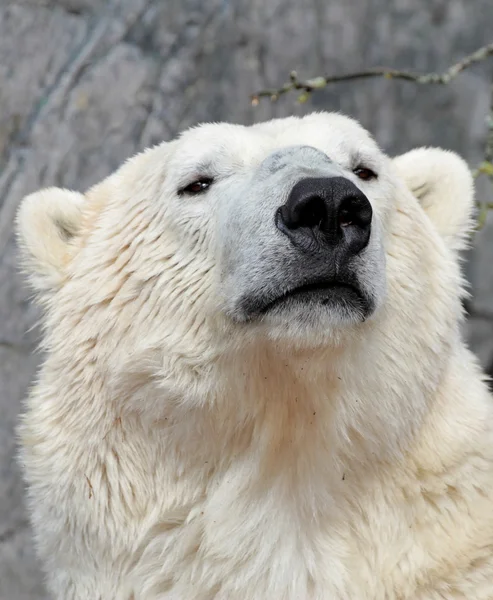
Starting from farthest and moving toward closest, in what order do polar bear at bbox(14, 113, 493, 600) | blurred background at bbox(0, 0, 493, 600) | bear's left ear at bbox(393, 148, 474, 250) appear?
blurred background at bbox(0, 0, 493, 600), bear's left ear at bbox(393, 148, 474, 250), polar bear at bbox(14, 113, 493, 600)

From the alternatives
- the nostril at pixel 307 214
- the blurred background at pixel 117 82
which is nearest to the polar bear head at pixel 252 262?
the nostril at pixel 307 214

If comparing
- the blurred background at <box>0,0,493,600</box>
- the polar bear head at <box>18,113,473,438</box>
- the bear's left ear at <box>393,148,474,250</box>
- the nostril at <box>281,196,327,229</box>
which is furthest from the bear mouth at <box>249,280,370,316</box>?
the blurred background at <box>0,0,493,600</box>

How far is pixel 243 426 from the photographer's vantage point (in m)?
1.90

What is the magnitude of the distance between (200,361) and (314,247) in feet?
1.46

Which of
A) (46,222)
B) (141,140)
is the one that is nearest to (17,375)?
(141,140)

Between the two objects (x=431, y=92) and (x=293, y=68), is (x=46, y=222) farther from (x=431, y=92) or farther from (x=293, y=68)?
(x=431, y=92)

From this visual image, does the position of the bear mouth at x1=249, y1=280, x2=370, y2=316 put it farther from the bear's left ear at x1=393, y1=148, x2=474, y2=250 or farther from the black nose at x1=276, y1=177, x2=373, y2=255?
the bear's left ear at x1=393, y1=148, x2=474, y2=250

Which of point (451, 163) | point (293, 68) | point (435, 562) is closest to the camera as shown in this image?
point (435, 562)

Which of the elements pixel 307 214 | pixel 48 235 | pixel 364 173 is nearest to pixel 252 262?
pixel 307 214

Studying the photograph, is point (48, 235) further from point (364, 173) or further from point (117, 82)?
point (117, 82)

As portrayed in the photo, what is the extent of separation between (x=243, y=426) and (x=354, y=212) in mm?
609

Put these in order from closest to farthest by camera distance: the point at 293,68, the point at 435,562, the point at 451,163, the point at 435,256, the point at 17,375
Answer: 1. the point at 435,562
2. the point at 435,256
3. the point at 451,163
4. the point at 17,375
5. the point at 293,68

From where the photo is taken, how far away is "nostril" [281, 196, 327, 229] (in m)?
1.55

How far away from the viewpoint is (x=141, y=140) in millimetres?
3914
